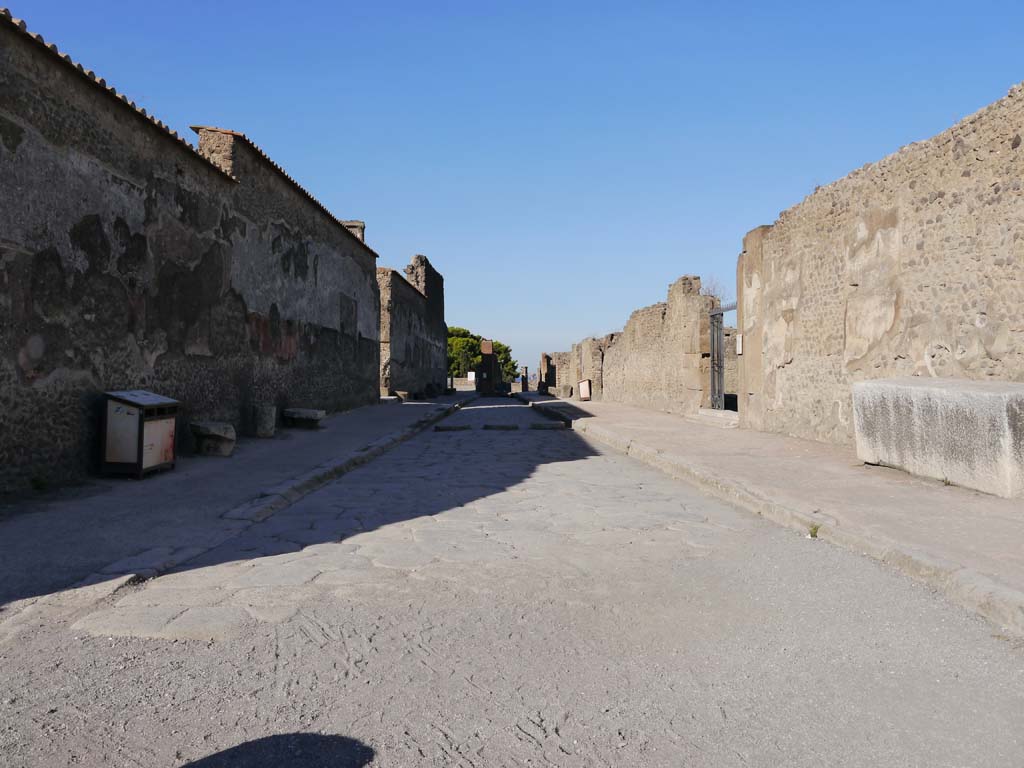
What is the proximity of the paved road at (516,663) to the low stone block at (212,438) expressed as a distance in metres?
4.23

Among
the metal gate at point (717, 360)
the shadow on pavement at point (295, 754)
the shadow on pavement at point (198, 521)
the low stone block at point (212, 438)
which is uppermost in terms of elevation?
the metal gate at point (717, 360)

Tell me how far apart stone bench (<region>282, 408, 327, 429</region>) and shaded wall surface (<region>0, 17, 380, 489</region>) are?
0.31 m

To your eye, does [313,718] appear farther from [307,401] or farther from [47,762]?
[307,401]

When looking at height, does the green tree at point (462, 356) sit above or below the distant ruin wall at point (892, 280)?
above

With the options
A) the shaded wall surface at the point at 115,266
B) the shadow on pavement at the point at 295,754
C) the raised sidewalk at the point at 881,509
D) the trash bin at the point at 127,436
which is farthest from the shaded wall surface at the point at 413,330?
the shadow on pavement at the point at 295,754

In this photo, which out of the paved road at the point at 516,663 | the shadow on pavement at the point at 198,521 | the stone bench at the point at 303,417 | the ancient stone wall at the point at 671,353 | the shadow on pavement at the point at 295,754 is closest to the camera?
the shadow on pavement at the point at 295,754

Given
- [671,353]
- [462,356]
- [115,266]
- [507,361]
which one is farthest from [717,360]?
[507,361]

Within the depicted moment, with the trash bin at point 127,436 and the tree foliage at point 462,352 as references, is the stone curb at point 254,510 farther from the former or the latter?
the tree foliage at point 462,352

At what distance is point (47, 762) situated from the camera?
6.09ft

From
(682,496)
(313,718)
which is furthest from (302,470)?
(313,718)

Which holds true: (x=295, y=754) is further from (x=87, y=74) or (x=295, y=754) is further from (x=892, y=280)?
(x=892, y=280)

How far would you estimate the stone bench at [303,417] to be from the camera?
39.0 ft

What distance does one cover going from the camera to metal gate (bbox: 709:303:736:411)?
1522cm

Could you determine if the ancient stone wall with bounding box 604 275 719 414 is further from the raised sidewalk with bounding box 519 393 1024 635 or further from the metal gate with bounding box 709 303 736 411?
the raised sidewalk with bounding box 519 393 1024 635
